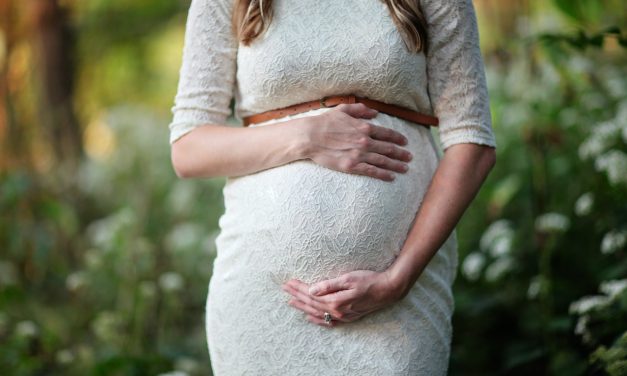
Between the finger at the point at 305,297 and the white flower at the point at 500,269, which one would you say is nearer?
the finger at the point at 305,297

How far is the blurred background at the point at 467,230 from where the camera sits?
2.57 metres

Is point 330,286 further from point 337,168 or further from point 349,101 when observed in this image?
point 349,101

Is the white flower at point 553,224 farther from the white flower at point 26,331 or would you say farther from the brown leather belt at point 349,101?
the white flower at point 26,331

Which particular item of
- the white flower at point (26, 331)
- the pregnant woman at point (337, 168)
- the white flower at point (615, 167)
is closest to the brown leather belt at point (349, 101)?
the pregnant woman at point (337, 168)

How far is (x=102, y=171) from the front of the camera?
15.8 feet

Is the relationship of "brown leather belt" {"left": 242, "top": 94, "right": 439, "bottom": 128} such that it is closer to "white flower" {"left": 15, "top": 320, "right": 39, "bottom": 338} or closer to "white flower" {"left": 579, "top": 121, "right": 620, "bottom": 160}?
"white flower" {"left": 579, "top": 121, "right": 620, "bottom": 160}

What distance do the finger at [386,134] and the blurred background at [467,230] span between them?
0.71 meters

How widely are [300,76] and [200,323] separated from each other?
2.50m

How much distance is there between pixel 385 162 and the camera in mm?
1531

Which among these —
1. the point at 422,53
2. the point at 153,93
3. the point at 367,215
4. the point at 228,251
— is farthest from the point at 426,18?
the point at 153,93

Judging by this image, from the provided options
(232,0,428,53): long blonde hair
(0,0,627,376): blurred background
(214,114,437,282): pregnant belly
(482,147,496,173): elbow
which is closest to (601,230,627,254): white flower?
(0,0,627,376): blurred background

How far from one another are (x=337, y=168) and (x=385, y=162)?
11cm

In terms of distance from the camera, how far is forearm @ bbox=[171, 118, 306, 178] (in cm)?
153

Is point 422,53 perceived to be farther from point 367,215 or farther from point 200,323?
point 200,323
